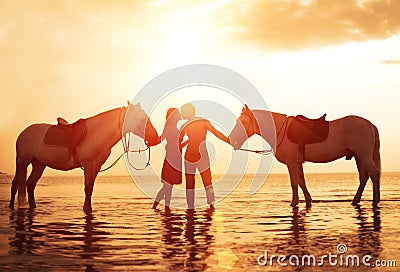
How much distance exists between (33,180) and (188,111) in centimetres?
475

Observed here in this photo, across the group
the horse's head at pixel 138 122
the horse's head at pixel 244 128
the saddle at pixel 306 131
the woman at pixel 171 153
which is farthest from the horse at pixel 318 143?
the horse's head at pixel 138 122

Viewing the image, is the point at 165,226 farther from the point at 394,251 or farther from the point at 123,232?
the point at 394,251

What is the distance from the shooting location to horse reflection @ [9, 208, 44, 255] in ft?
22.7

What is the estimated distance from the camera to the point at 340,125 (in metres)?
15.5

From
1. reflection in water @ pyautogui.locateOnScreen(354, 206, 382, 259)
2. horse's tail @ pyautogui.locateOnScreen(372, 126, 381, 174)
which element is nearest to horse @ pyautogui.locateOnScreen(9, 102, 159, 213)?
reflection in water @ pyautogui.locateOnScreen(354, 206, 382, 259)

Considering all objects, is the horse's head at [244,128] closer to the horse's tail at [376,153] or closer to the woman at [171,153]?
the woman at [171,153]

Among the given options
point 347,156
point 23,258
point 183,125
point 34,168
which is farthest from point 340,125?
point 23,258

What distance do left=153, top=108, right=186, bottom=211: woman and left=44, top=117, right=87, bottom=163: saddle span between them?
2.00m

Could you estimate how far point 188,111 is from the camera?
12.9 metres

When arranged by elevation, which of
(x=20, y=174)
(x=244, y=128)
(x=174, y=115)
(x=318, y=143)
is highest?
(x=174, y=115)

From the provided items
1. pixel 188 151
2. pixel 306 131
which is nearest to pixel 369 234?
pixel 188 151

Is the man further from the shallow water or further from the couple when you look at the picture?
the shallow water

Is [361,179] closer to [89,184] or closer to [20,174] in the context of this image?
[89,184]

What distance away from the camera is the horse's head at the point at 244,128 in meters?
14.7
